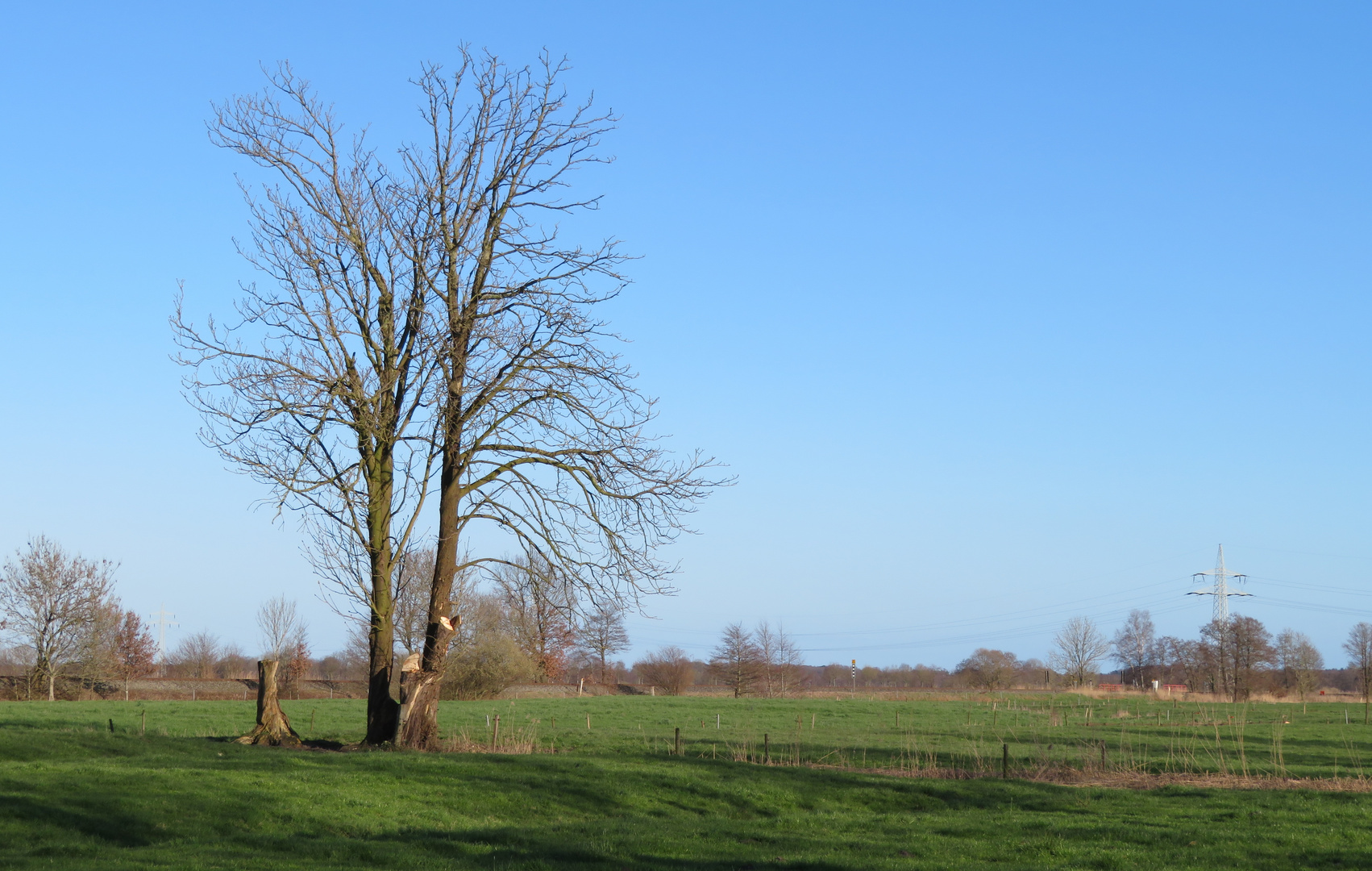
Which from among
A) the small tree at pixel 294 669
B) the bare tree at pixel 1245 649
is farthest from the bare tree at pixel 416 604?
the bare tree at pixel 1245 649

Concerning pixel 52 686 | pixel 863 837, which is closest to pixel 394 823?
pixel 863 837

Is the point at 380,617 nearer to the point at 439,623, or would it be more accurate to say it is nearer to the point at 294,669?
the point at 439,623

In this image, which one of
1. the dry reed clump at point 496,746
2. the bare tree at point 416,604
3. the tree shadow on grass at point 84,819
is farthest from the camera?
the bare tree at point 416,604

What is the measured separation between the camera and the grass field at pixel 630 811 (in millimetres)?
11688

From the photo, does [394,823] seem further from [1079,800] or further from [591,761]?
[1079,800]

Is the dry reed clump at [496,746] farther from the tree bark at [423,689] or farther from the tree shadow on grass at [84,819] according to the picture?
the tree shadow on grass at [84,819]

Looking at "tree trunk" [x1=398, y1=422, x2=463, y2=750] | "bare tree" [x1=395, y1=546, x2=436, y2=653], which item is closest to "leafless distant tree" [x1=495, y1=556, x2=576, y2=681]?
"tree trunk" [x1=398, y1=422, x2=463, y2=750]

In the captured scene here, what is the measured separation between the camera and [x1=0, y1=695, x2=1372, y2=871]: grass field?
38.3ft

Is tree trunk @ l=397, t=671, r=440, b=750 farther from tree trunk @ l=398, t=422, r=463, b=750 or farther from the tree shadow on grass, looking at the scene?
the tree shadow on grass

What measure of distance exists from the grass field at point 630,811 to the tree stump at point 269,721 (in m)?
1.36

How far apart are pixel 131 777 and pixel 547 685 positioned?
55405 mm

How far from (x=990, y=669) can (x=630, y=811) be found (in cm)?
8286

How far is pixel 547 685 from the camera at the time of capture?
228 feet

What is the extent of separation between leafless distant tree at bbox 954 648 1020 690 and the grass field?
58.3 metres
